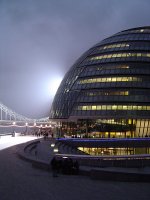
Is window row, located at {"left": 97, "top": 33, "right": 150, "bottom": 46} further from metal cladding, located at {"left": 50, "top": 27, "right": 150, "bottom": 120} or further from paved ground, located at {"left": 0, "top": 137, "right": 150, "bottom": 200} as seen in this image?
paved ground, located at {"left": 0, "top": 137, "right": 150, "bottom": 200}

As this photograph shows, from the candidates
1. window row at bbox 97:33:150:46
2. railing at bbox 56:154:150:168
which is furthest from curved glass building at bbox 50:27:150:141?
railing at bbox 56:154:150:168

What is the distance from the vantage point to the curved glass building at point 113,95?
68.4m

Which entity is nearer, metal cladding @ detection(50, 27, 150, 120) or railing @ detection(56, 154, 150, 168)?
railing @ detection(56, 154, 150, 168)

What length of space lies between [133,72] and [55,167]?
4905cm

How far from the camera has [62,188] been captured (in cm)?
2039

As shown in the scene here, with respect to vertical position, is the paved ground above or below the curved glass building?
below

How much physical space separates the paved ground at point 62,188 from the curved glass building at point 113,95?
1740 inches

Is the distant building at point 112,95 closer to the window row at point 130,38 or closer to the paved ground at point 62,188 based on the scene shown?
the window row at point 130,38

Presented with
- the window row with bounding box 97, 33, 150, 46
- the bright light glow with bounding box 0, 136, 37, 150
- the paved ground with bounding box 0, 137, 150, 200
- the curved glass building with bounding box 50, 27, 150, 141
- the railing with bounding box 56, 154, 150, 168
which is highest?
the window row with bounding box 97, 33, 150, 46

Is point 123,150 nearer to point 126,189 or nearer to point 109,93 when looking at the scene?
point 109,93

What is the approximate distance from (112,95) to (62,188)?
1963 inches

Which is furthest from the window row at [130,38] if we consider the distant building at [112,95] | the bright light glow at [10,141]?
the bright light glow at [10,141]

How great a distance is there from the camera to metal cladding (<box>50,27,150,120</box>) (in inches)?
2699

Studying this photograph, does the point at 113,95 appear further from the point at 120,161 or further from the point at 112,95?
the point at 120,161
